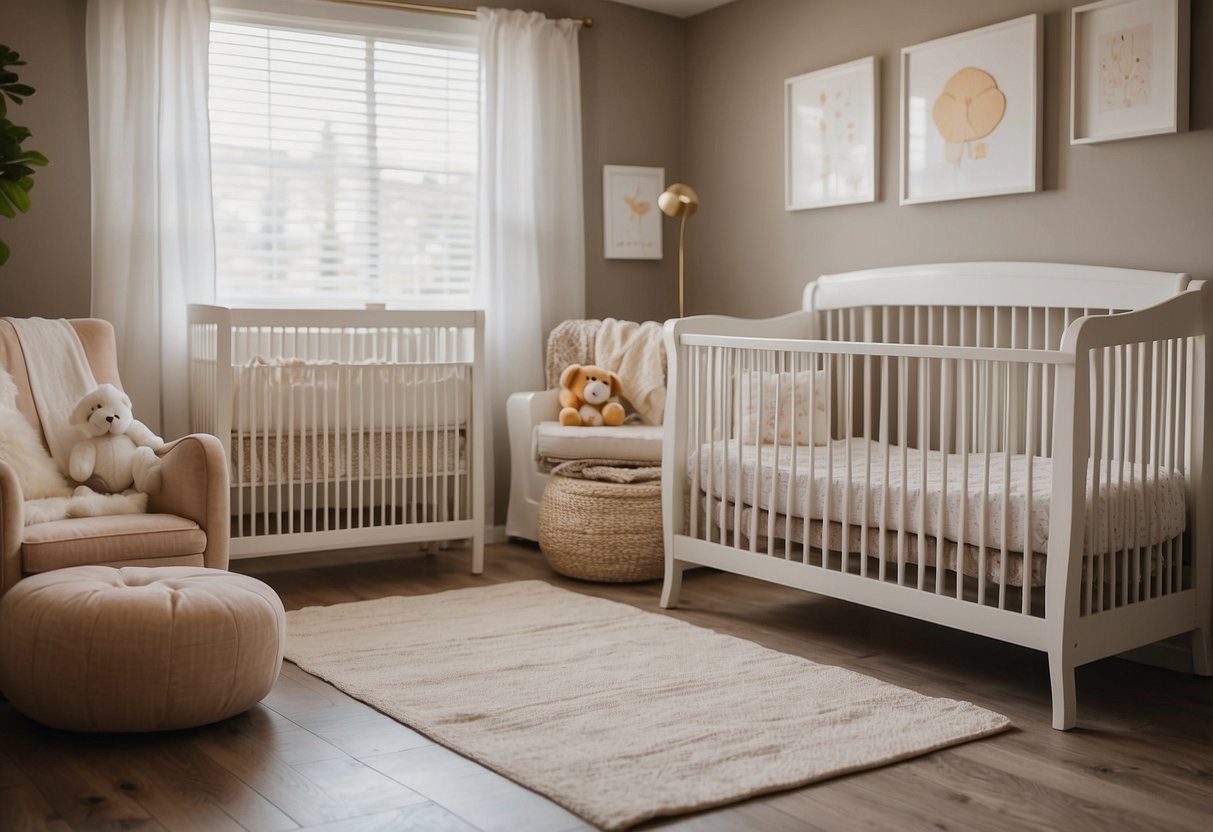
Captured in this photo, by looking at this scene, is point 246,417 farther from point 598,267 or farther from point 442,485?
point 598,267

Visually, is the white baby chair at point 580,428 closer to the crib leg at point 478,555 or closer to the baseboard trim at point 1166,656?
the crib leg at point 478,555

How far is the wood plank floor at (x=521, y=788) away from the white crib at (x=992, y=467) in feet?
0.51

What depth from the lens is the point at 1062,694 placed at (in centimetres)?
246

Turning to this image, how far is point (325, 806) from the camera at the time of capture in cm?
205

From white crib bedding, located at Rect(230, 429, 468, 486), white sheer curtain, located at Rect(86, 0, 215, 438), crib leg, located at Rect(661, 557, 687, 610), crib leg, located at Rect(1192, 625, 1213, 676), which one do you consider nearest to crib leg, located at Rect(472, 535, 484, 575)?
white crib bedding, located at Rect(230, 429, 468, 486)

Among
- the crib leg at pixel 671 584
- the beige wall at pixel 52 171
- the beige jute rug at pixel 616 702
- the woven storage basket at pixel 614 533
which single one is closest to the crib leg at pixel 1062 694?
the beige jute rug at pixel 616 702

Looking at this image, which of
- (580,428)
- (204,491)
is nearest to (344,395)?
(580,428)

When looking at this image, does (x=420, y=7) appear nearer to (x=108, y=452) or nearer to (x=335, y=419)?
(x=335, y=419)

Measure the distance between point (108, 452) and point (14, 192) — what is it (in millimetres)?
752

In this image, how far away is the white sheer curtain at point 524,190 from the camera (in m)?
4.46

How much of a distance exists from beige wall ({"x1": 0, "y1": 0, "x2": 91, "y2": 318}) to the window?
1.43 feet

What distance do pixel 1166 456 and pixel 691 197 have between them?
1.97m

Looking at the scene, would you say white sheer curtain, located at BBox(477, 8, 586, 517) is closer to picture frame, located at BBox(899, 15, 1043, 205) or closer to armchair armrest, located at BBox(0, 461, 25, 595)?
picture frame, located at BBox(899, 15, 1043, 205)

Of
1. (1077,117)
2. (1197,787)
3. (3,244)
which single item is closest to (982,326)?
(1077,117)
